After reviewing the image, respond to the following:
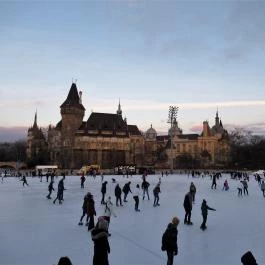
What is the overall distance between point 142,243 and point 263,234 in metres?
Answer: 3.28

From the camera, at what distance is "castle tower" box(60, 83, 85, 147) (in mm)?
84688

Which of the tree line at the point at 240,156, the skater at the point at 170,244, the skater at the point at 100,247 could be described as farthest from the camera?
the tree line at the point at 240,156

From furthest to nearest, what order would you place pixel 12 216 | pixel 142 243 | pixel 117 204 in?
1. pixel 117 204
2. pixel 12 216
3. pixel 142 243

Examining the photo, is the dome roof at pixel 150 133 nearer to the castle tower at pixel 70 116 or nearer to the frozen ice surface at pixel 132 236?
the castle tower at pixel 70 116

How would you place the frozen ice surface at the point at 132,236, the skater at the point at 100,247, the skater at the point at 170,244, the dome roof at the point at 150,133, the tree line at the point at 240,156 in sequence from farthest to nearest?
the dome roof at the point at 150,133 → the tree line at the point at 240,156 → the frozen ice surface at the point at 132,236 → the skater at the point at 170,244 → the skater at the point at 100,247

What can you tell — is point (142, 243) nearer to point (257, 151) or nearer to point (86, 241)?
point (86, 241)

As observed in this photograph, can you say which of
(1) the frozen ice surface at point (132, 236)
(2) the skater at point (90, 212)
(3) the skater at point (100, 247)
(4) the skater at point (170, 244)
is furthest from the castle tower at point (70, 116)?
(3) the skater at point (100, 247)

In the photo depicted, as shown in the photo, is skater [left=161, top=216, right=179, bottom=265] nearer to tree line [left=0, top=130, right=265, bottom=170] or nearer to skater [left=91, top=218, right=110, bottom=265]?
skater [left=91, top=218, right=110, bottom=265]

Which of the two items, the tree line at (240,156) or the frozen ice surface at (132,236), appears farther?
the tree line at (240,156)

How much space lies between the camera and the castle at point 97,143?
84.7m

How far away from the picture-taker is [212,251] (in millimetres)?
8359

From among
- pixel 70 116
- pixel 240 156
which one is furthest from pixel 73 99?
pixel 240 156

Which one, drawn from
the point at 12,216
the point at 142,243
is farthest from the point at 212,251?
the point at 12,216

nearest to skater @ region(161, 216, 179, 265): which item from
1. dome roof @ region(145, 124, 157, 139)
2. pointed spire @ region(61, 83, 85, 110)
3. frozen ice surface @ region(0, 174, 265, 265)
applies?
frozen ice surface @ region(0, 174, 265, 265)
